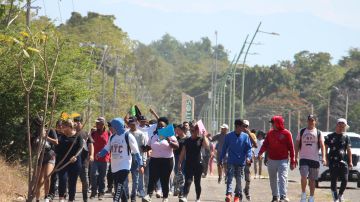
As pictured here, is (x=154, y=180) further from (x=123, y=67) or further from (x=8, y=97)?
(x=123, y=67)

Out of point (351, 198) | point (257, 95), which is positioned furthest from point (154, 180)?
point (257, 95)

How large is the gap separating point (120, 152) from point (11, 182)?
17.7 ft

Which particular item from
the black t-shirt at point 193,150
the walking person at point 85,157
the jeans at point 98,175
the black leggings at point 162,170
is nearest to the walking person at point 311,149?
the black t-shirt at point 193,150

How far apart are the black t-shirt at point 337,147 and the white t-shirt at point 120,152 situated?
510 cm

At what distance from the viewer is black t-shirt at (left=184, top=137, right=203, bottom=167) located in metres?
21.6

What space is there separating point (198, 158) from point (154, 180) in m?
1.03

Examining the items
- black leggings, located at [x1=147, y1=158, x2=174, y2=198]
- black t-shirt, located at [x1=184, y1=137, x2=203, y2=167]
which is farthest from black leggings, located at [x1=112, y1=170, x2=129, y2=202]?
black t-shirt, located at [x1=184, y1=137, x2=203, y2=167]

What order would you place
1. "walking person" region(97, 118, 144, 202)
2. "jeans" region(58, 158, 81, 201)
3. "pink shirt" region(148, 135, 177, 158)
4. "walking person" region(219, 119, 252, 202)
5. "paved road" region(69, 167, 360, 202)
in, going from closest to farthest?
"walking person" region(97, 118, 144, 202), "jeans" region(58, 158, 81, 201), "walking person" region(219, 119, 252, 202), "pink shirt" region(148, 135, 177, 158), "paved road" region(69, 167, 360, 202)

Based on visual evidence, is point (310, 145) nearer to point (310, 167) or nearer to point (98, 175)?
point (310, 167)

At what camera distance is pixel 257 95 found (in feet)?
495

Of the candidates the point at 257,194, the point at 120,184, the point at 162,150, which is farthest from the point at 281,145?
the point at 257,194

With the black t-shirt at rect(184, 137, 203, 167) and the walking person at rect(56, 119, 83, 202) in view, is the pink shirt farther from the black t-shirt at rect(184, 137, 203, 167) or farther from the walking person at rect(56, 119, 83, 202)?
the walking person at rect(56, 119, 83, 202)

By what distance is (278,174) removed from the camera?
69.6 feet

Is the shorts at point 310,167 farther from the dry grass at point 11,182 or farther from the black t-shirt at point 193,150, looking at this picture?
the dry grass at point 11,182
